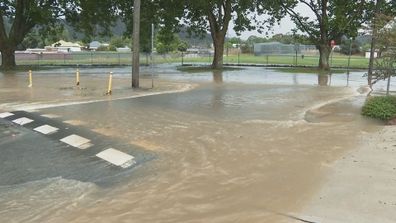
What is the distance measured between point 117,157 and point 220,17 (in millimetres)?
34240

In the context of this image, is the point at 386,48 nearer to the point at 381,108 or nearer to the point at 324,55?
the point at 381,108

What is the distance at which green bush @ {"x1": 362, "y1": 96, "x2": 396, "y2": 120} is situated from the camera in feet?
43.2

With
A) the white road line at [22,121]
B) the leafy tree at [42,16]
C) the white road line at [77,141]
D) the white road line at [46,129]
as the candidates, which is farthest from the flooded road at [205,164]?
the leafy tree at [42,16]

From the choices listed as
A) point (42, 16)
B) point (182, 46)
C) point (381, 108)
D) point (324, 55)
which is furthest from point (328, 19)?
point (182, 46)

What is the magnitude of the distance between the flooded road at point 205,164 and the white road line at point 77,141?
0.59 meters

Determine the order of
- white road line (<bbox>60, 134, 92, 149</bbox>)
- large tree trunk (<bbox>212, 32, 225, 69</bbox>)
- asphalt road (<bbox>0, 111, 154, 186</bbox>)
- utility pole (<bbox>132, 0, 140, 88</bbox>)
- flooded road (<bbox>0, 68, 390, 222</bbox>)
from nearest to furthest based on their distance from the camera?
1. flooded road (<bbox>0, 68, 390, 222</bbox>)
2. asphalt road (<bbox>0, 111, 154, 186</bbox>)
3. white road line (<bbox>60, 134, 92, 149</bbox>)
4. utility pole (<bbox>132, 0, 140, 88</bbox>)
5. large tree trunk (<bbox>212, 32, 225, 69</bbox>)

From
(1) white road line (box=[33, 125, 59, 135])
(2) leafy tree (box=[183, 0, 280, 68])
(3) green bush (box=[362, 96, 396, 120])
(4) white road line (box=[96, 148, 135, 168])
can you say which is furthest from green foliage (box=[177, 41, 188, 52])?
(4) white road line (box=[96, 148, 135, 168])

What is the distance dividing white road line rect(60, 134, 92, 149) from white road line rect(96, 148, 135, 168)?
686 mm

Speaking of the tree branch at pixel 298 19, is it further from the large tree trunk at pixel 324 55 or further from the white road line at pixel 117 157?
the white road line at pixel 117 157

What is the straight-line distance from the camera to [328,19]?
4156cm

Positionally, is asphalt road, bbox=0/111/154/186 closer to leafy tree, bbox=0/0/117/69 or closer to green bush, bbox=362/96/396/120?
green bush, bbox=362/96/396/120

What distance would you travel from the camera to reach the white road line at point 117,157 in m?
8.59

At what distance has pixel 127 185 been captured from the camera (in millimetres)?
7324

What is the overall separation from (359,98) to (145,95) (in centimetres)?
767
